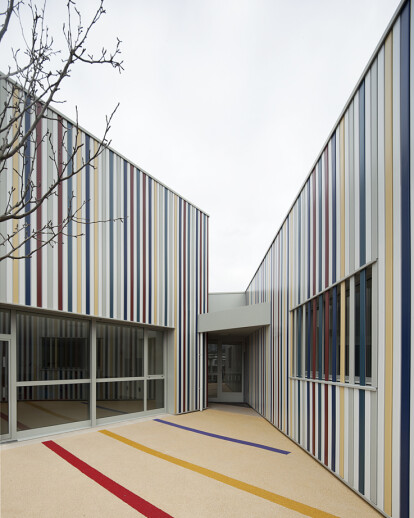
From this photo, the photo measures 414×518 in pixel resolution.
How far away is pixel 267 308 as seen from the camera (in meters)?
9.51

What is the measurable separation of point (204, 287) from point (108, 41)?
899 centimetres

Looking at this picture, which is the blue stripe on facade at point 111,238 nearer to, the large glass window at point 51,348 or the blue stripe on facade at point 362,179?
the large glass window at point 51,348

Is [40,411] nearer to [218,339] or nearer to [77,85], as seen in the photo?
[77,85]

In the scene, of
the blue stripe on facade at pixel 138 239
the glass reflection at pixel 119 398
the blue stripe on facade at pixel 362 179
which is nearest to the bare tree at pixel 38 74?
the blue stripe on facade at pixel 362 179

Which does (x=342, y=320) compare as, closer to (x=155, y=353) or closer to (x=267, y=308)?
(x=267, y=308)

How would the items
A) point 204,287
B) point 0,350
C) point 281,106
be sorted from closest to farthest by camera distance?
point 0,350 → point 281,106 → point 204,287

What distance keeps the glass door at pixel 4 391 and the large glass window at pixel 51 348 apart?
0.23 m

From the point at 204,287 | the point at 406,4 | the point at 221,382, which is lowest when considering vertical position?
the point at 221,382

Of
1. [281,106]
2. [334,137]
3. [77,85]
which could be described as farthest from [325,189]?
[281,106]

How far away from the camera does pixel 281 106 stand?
9.07 metres

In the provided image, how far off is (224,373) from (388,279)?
10517 mm

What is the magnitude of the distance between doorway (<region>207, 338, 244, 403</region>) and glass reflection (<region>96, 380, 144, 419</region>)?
4440 millimetres

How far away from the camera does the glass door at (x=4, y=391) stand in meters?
6.26

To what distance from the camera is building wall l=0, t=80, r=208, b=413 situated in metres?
6.50
